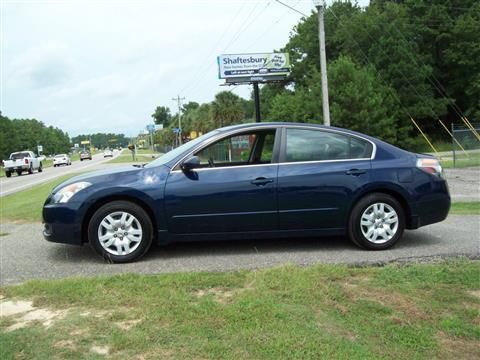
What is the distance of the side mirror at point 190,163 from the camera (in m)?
5.57

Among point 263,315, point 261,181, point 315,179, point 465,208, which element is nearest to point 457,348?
point 263,315

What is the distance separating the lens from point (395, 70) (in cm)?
4022

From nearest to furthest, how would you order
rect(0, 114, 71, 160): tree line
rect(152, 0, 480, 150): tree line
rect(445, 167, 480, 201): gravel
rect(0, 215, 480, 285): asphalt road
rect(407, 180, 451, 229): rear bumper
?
1. rect(0, 215, 480, 285): asphalt road
2. rect(407, 180, 451, 229): rear bumper
3. rect(445, 167, 480, 201): gravel
4. rect(152, 0, 480, 150): tree line
5. rect(0, 114, 71, 160): tree line

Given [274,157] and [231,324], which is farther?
[274,157]

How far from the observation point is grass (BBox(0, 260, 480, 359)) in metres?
3.24

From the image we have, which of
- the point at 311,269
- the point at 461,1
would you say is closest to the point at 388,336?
the point at 311,269

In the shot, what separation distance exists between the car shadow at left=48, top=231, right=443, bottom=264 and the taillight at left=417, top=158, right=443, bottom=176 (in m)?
0.89

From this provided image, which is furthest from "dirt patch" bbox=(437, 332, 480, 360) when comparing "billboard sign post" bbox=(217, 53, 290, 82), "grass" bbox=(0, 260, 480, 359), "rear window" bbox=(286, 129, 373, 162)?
"billboard sign post" bbox=(217, 53, 290, 82)

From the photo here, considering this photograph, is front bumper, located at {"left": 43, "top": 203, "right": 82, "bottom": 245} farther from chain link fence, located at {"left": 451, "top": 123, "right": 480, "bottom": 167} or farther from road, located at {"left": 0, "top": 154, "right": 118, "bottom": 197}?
chain link fence, located at {"left": 451, "top": 123, "right": 480, "bottom": 167}

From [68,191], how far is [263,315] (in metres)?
2.97

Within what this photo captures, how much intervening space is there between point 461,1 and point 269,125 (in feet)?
156

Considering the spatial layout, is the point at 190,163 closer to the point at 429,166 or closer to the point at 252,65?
the point at 429,166

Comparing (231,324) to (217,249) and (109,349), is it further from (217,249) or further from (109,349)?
(217,249)

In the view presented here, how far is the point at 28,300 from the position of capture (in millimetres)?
4289
